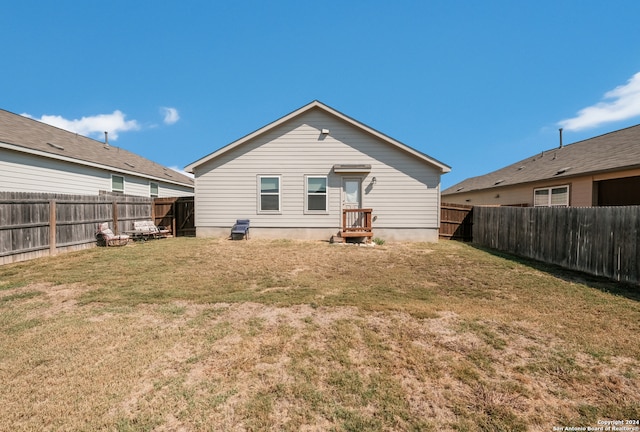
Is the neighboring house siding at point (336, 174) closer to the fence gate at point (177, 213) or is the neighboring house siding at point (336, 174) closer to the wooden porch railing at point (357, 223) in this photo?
the wooden porch railing at point (357, 223)

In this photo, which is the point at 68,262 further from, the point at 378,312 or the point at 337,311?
the point at 378,312

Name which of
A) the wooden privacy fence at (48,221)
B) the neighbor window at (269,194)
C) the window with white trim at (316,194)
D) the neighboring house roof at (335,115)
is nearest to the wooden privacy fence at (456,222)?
the neighboring house roof at (335,115)

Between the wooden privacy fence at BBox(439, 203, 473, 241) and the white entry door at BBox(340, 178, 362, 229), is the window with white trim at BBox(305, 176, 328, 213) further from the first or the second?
the wooden privacy fence at BBox(439, 203, 473, 241)

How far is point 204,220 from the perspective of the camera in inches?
484

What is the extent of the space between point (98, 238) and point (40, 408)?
10451 millimetres

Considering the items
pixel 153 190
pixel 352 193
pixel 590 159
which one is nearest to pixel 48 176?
pixel 153 190

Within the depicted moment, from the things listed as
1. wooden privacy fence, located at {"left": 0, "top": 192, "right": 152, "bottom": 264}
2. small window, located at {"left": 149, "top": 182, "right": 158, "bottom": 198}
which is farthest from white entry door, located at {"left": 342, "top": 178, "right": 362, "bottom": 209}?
small window, located at {"left": 149, "top": 182, "right": 158, "bottom": 198}

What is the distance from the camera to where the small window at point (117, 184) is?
45.9 feet

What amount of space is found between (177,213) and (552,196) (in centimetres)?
1882

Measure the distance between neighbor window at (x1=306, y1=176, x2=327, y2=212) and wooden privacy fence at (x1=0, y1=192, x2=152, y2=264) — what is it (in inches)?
→ 322

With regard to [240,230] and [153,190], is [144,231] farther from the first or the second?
[153,190]

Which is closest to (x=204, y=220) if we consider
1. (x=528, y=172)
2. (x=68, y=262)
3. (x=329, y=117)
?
(x=68, y=262)

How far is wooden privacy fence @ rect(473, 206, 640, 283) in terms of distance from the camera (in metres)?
5.76

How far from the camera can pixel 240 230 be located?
38.1 feet
